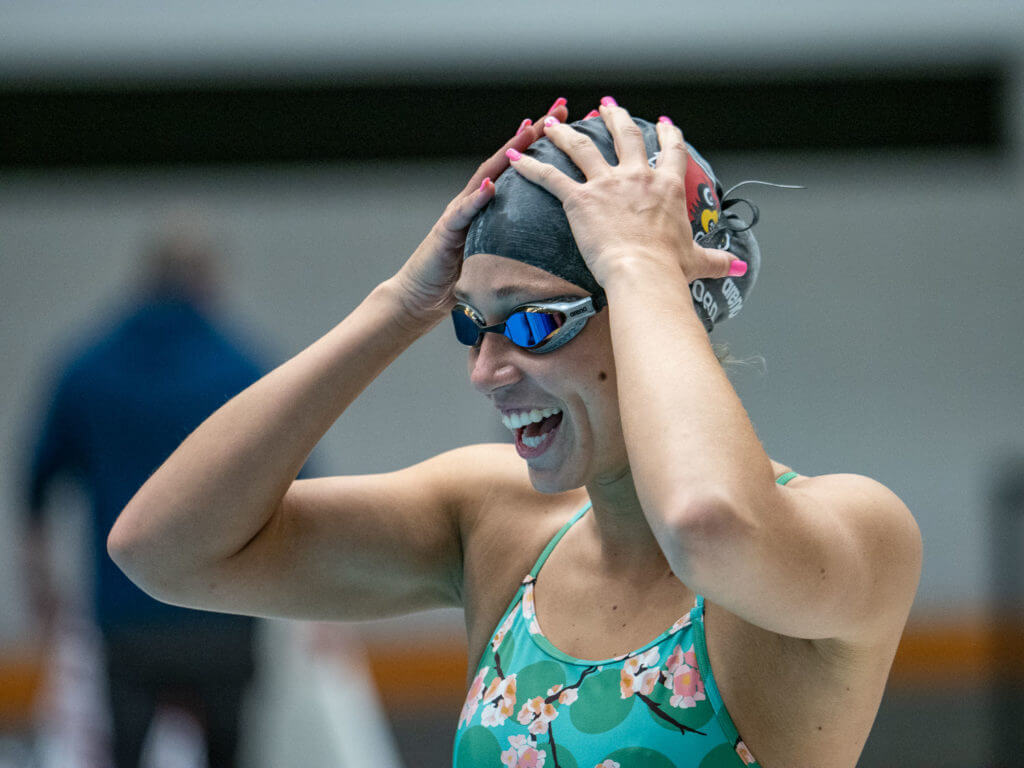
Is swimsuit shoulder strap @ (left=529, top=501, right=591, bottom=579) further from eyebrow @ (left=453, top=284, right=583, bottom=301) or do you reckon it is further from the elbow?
the elbow

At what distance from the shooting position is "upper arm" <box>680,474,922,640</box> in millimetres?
1408

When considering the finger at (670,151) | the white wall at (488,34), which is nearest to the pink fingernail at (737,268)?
the finger at (670,151)

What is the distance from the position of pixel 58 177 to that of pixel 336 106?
198 centimetres

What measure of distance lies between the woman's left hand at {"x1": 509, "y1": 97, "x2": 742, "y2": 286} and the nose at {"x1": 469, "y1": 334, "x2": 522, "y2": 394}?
0.20 meters

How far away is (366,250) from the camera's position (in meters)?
9.45

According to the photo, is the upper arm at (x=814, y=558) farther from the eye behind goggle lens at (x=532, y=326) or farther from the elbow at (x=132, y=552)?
the elbow at (x=132, y=552)

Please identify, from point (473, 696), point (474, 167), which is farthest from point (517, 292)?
point (474, 167)

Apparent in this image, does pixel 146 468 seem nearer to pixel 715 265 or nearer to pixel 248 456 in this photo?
pixel 248 456

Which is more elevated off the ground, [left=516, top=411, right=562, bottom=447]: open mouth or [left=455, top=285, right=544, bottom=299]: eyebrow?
[left=455, top=285, right=544, bottom=299]: eyebrow

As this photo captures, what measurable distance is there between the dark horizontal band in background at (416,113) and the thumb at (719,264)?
22.6ft

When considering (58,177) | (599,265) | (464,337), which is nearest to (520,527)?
(464,337)

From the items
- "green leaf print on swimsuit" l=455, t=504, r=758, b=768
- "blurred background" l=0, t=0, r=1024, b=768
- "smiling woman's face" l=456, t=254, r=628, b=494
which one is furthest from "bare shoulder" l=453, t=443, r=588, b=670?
"blurred background" l=0, t=0, r=1024, b=768

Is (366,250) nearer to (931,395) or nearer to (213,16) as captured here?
(213,16)

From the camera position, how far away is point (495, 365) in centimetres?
181
